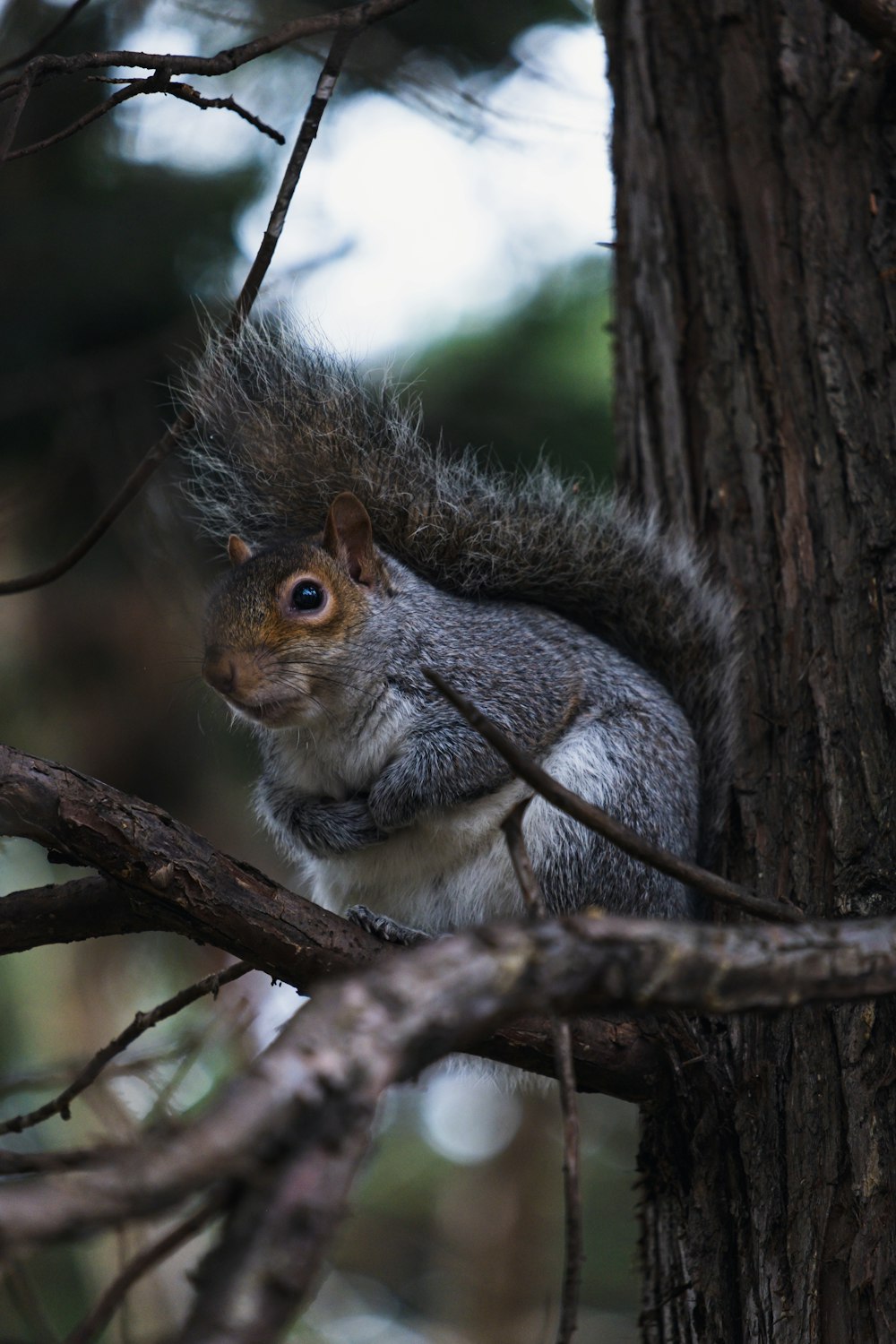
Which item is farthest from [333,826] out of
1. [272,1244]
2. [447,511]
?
[272,1244]

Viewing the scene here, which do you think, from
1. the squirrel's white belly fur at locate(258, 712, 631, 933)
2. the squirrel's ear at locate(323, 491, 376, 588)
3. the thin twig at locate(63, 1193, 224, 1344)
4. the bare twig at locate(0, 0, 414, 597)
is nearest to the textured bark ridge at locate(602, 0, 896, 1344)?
the squirrel's white belly fur at locate(258, 712, 631, 933)

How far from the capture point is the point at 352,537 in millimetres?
2201

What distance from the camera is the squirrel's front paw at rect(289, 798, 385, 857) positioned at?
6.79 ft

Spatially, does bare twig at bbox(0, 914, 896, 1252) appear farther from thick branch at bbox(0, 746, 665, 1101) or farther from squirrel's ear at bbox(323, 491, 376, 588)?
squirrel's ear at bbox(323, 491, 376, 588)

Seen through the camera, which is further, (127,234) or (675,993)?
(127,234)

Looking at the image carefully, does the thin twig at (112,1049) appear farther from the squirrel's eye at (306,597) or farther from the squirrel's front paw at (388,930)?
the squirrel's eye at (306,597)

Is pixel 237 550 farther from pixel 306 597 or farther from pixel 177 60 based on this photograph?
pixel 177 60

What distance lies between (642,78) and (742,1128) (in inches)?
78.0

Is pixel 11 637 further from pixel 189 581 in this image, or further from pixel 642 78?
pixel 642 78

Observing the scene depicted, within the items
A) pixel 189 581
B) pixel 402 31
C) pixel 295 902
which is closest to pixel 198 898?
pixel 295 902

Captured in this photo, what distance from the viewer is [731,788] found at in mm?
1973

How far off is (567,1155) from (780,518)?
130 centimetres

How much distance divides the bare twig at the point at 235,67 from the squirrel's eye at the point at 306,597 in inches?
12.9

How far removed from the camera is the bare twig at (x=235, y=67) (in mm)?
1570
